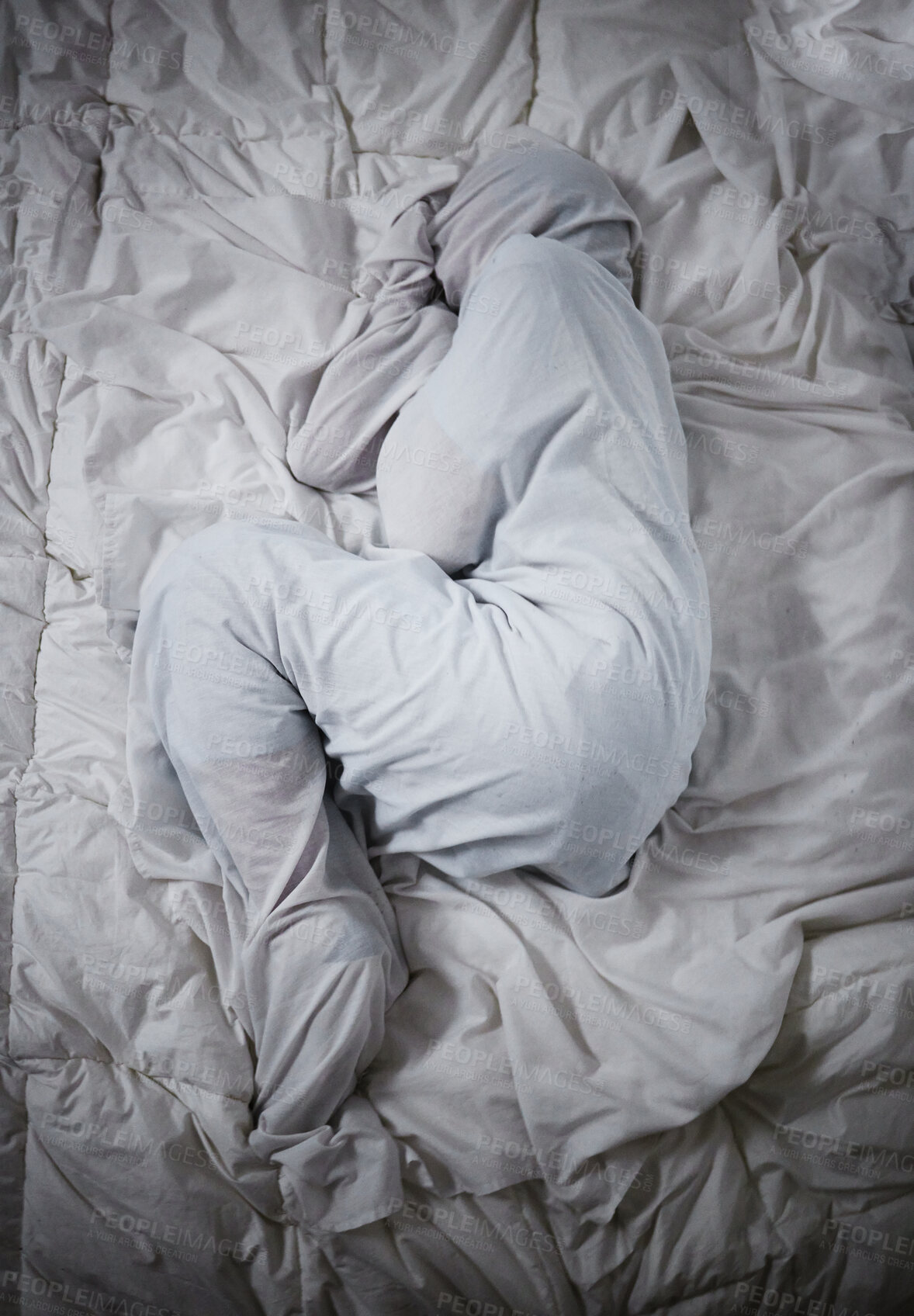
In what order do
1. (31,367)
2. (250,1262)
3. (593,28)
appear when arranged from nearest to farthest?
(250,1262)
(31,367)
(593,28)

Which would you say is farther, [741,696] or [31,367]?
[31,367]

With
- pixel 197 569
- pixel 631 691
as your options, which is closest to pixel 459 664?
pixel 631 691

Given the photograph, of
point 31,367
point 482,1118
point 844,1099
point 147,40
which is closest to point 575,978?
point 482,1118

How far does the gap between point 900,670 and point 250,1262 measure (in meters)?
0.93

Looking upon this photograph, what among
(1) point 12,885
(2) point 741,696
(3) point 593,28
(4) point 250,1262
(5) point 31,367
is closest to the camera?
(4) point 250,1262

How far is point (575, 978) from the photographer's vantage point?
1.05m

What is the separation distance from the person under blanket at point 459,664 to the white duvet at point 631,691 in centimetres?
6

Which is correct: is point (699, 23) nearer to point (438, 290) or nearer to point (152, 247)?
point (438, 290)

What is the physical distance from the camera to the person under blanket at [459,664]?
100 centimetres

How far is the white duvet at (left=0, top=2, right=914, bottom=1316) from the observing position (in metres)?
0.98

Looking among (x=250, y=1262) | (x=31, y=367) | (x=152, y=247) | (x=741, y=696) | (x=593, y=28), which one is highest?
(x=593, y=28)

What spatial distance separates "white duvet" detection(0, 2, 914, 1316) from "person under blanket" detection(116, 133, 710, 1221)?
6 centimetres

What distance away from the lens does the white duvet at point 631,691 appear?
3.20 feet

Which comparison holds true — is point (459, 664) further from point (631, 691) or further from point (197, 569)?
point (197, 569)
